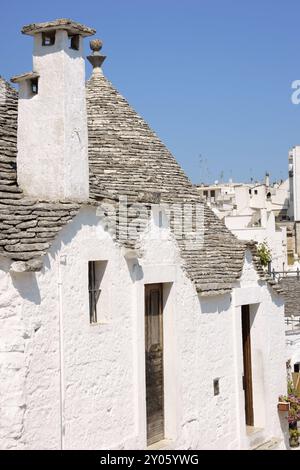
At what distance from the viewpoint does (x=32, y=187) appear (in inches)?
438

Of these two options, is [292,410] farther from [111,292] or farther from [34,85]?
[34,85]

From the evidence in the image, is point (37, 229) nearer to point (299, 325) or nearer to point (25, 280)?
point (25, 280)

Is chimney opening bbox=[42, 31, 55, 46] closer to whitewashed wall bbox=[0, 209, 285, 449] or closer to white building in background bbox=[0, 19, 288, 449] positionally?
white building in background bbox=[0, 19, 288, 449]

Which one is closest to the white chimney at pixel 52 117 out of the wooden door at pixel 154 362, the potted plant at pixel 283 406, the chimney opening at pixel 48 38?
the chimney opening at pixel 48 38

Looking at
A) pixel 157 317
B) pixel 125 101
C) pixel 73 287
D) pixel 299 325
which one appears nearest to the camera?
pixel 73 287

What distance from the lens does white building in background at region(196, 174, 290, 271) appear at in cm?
4218

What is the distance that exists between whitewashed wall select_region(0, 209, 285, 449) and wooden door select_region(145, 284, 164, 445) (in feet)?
0.40

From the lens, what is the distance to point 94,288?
11.4 meters

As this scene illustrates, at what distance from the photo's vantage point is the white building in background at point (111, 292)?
32.7ft

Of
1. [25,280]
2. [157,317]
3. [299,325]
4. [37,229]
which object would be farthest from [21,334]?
[299,325]

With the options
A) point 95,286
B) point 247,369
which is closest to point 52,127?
point 95,286

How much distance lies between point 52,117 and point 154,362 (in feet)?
13.3

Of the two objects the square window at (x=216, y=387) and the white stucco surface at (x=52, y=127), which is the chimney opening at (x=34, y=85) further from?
the square window at (x=216, y=387)
